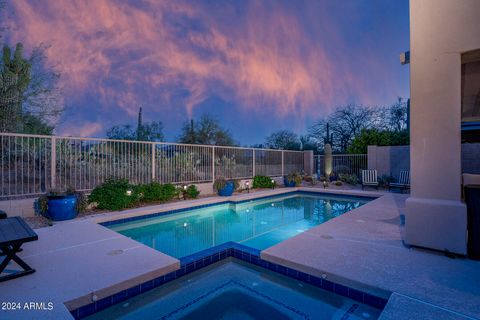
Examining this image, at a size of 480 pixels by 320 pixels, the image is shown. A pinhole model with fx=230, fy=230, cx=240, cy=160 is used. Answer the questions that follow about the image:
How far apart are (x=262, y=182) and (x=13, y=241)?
8784 millimetres

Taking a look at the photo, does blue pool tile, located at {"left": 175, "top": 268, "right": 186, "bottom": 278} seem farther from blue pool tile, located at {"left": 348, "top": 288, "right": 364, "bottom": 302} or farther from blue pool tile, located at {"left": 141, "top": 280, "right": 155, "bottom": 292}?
blue pool tile, located at {"left": 348, "top": 288, "right": 364, "bottom": 302}

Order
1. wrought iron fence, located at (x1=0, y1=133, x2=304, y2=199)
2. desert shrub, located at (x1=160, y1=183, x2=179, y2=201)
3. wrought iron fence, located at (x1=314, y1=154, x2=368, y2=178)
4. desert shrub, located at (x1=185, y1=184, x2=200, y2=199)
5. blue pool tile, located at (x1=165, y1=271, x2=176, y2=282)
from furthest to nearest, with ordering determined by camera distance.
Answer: wrought iron fence, located at (x1=314, y1=154, x2=368, y2=178)
desert shrub, located at (x1=185, y1=184, x2=200, y2=199)
desert shrub, located at (x1=160, y1=183, x2=179, y2=201)
wrought iron fence, located at (x1=0, y1=133, x2=304, y2=199)
blue pool tile, located at (x1=165, y1=271, x2=176, y2=282)

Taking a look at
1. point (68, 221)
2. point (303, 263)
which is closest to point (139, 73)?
point (68, 221)

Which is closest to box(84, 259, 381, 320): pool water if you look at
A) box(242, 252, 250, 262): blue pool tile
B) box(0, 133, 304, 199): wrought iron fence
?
box(242, 252, 250, 262): blue pool tile

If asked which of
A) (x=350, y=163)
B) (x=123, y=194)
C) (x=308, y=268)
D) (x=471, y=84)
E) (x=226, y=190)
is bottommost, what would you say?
(x=308, y=268)

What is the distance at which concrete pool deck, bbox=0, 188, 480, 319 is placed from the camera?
1.97 m

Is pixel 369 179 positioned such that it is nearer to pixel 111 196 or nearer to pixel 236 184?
pixel 236 184

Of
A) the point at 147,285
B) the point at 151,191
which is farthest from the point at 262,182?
the point at 147,285

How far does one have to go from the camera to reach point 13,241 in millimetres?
2146

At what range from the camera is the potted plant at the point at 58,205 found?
476cm

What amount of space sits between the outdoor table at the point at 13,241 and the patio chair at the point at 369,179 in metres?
10.9

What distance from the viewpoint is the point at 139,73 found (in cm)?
1583

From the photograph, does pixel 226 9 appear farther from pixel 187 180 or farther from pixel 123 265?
pixel 123 265

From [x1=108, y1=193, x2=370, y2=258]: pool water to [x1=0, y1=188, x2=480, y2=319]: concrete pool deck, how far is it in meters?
0.74
